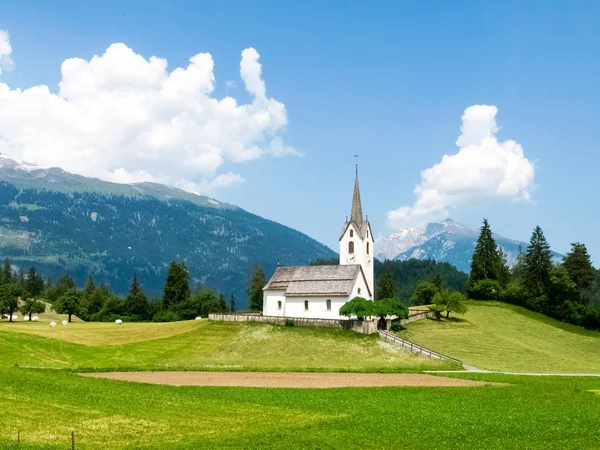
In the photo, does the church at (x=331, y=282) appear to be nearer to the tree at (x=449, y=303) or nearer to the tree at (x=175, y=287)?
the tree at (x=449, y=303)

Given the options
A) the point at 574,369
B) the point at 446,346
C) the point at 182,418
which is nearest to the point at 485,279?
the point at 446,346

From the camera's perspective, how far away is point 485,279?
11775cm

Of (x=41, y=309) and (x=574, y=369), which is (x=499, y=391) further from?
(x=41, y=309)

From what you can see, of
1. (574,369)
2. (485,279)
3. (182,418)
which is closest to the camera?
(182,418)

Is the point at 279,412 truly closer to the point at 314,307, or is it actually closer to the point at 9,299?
the point at 314,307

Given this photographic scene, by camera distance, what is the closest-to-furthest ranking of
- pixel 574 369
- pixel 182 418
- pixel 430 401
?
1. pixel 182 418
2. pixel 430 401
3. pixel 574 369

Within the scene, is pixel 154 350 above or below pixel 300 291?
below

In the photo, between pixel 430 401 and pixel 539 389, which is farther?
pixel 539 389

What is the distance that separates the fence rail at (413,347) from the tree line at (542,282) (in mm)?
47119

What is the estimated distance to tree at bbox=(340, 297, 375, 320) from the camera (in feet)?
241

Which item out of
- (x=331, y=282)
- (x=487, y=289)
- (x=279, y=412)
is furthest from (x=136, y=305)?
(x=279, y=412)

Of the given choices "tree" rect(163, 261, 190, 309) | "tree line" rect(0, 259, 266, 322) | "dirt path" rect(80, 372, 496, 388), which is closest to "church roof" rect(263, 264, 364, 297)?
"dirt path" rect(80, 372, 496, 388)

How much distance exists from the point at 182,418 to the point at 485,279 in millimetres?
99329

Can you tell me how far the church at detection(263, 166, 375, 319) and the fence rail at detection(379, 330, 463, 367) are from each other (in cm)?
986
